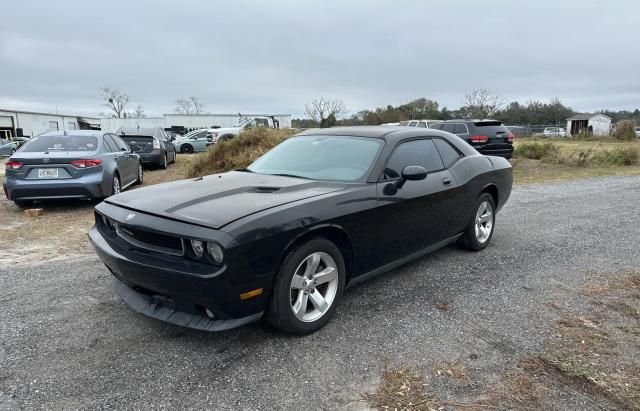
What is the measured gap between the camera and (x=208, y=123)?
40.1 meters

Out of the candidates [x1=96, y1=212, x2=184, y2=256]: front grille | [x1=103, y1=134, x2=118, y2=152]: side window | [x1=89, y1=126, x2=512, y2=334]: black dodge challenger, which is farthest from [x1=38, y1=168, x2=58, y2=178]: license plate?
[x1=96, y1=212, x2=184, y2=256]: front grille

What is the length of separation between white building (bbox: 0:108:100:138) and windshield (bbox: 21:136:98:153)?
121 ft

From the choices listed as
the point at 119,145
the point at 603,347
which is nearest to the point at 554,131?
the point at 119,145

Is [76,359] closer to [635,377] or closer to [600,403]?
[600,403]

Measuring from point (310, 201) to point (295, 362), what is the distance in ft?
3.55

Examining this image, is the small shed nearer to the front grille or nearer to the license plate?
the license plate

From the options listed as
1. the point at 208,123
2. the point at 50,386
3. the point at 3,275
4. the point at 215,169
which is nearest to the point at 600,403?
the point at 50,386

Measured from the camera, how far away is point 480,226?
530 cm

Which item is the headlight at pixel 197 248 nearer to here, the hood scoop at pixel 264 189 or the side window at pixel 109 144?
the hood scoop at pixel 264 189

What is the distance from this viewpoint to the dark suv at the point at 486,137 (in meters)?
14.8

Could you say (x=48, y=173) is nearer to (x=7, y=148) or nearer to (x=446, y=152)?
(x=446, y=152)

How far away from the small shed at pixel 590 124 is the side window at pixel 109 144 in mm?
57638

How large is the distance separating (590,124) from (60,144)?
66.4 meters

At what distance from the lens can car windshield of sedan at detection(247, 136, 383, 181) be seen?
12.9 feet
